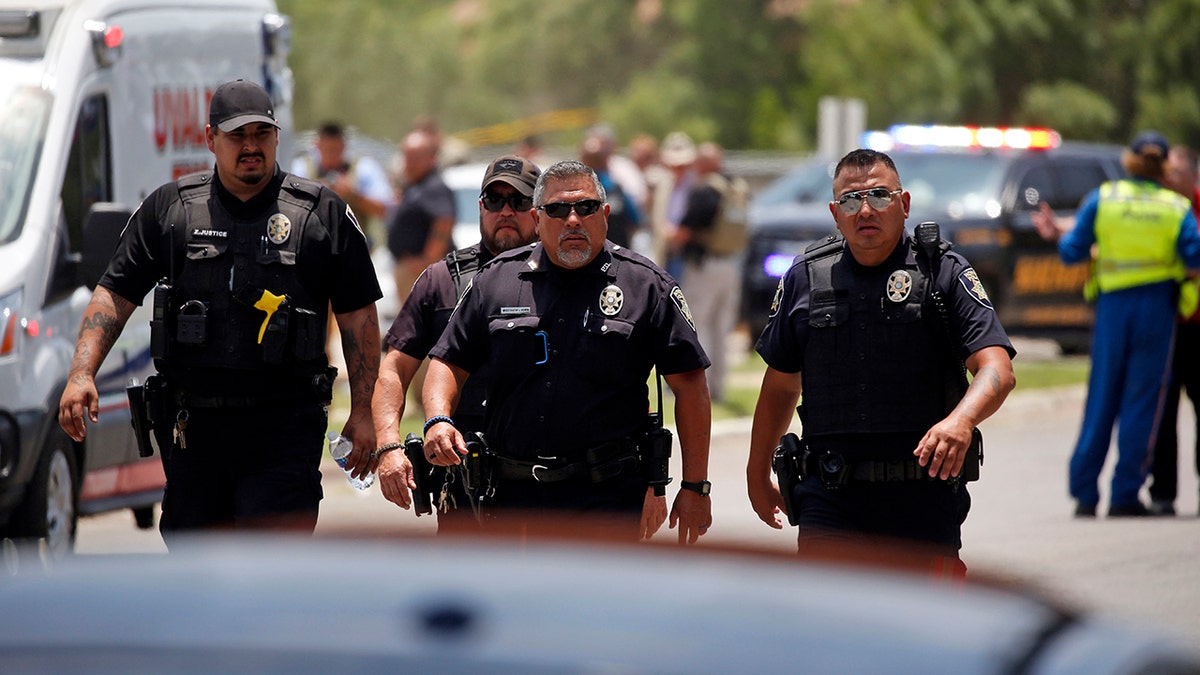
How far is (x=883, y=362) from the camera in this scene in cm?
500

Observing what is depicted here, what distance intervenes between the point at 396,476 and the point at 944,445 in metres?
1.49

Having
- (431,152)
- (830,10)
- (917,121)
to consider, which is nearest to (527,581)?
(431,152)

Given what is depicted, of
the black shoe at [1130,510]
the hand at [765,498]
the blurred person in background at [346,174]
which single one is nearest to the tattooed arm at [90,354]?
the hand at [765,498]

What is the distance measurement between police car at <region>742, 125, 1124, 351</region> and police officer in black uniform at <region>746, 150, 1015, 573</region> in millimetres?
11351

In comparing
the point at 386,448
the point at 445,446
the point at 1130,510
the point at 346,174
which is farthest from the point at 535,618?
the point at 346,174

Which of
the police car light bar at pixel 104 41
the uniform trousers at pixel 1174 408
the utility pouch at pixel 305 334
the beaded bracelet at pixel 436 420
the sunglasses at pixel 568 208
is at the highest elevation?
the police car light bar at pixel 104 41

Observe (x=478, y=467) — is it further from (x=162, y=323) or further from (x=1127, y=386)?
(x=1127, y=386)

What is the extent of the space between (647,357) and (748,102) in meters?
55.2

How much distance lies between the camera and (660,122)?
59562 mm

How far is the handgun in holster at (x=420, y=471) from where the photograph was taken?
5223mm

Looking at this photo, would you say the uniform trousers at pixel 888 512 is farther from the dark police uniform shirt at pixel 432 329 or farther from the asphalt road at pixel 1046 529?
the dark police uniform shirt at pixel 432 329

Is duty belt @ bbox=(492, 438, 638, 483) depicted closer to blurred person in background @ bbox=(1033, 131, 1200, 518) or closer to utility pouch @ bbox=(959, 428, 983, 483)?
utility pouch @ bbox=(959, 428, 983, 483)

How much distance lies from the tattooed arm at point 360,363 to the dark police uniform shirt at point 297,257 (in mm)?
47

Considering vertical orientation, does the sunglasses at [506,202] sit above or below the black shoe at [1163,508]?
above
